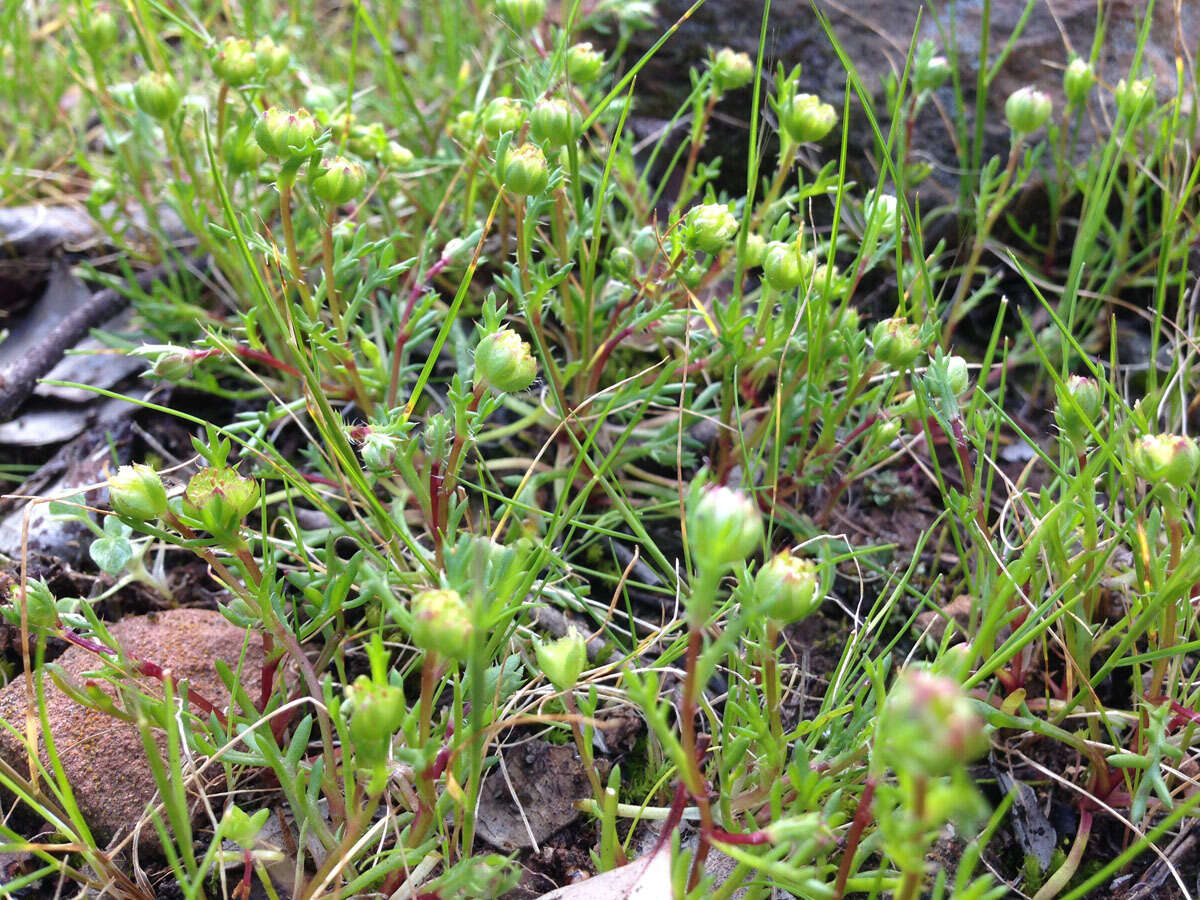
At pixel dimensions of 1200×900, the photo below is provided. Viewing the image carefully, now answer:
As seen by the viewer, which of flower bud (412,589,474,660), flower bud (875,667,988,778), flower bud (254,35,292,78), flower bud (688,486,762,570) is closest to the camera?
flower bud (875,667,988,778)

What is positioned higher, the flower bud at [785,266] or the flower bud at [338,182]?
the flower bud at [338,182]

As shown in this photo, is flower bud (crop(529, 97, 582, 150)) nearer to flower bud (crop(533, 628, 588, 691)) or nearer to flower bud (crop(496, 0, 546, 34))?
flower bud (crop(496, 0, 546, 34))

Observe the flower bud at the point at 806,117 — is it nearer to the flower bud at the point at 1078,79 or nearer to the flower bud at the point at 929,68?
the flower bud at the point at 929,68

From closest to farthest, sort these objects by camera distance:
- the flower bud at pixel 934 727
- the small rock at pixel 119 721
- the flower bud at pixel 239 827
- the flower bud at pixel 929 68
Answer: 1. the flower bud at pixel 934 727
2. the flower bud at pixel 239 827
3. the small rock at pixel 119 721
4. the flower bud at pixel 929 68

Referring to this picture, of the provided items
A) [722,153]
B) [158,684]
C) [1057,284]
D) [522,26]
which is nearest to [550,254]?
[522,26]

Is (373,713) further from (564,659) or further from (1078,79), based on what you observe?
(1078,79)

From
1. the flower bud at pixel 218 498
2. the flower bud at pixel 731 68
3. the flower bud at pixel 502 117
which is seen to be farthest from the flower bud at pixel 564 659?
the flower bud at pixel 731 68

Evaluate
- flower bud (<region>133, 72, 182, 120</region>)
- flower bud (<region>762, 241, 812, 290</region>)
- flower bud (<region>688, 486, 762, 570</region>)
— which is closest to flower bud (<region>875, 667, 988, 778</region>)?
flower bud (<region>688, 486, 762, 570</region>)
